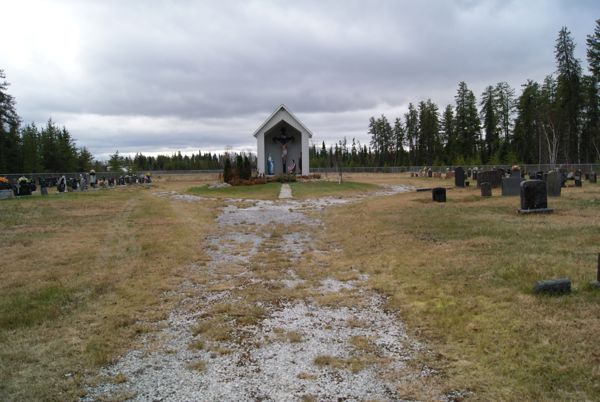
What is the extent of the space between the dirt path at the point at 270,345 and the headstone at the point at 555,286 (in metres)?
1.98

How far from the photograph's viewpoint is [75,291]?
23.0 feet

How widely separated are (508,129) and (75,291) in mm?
75892

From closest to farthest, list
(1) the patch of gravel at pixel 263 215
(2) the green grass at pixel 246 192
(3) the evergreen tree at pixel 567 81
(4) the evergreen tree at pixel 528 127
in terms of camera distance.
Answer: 1. (1) the patch of gravel at pixel 263 215
2. (2) the green grass at pixel 246 192
3. (3) the evergreen tree at pixel 567 81
4. (4) the evergreen tree at pixel 528 127

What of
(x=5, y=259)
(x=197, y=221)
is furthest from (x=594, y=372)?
(x=197, y=221)

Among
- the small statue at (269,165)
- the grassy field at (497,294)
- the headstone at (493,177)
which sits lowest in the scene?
the grassy field at (497,294)

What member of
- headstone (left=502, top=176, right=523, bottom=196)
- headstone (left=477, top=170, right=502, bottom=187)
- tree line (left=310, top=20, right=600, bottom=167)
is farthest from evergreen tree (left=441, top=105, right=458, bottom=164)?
headstone (left=502, top=176, right=523, bottom=196)

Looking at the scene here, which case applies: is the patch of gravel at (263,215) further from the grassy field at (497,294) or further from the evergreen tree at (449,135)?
the evergreen tree at (449,135)

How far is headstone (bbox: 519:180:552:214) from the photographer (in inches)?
519

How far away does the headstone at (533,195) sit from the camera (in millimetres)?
13180

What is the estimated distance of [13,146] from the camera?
5341 cm

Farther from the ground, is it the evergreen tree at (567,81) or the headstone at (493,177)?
the evergreen tree at (567,81)

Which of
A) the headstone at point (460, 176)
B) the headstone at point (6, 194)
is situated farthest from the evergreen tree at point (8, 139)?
the headstone at point (460, 176)

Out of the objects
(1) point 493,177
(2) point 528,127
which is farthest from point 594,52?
(1) point 493,177

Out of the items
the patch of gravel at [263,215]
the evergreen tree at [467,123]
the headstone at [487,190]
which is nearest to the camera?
the patch of gravel at [263,215]
